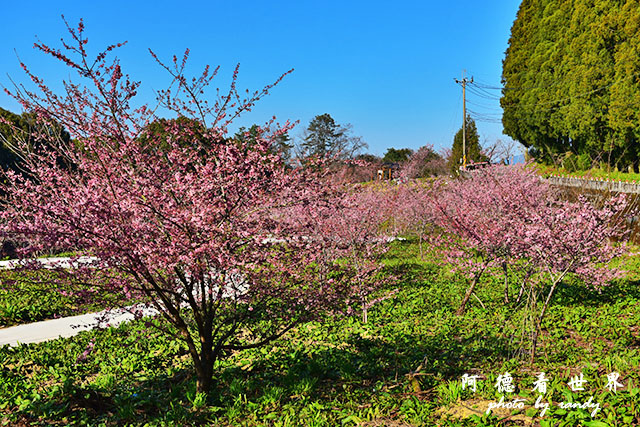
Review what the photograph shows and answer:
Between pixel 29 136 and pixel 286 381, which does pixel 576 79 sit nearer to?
pixel 286 381

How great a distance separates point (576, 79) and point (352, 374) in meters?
26.8

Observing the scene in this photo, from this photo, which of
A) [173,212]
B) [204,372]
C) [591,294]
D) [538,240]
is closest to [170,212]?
[173,212]

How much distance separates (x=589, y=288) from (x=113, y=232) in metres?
8.44

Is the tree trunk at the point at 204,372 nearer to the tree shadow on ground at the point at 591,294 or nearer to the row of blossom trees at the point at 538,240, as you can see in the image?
the row of blossom trees at the point at 538,240

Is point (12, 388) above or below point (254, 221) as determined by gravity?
below

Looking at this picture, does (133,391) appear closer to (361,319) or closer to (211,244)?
(211,244)

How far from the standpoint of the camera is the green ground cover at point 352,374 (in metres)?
3.88

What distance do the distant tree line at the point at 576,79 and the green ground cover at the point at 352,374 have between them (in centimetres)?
1272

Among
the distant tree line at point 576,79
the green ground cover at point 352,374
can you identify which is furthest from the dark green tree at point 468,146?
the green ground cover at point 352,374

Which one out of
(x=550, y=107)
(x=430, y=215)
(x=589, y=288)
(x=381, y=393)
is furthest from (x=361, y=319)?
(x=550, y=107)

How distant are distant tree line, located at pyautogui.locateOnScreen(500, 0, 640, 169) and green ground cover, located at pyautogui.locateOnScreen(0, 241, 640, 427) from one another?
1272 centimetres

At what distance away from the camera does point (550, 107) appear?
2925 cm

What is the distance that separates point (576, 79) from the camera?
25.8 m

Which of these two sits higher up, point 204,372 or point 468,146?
point 468,146
